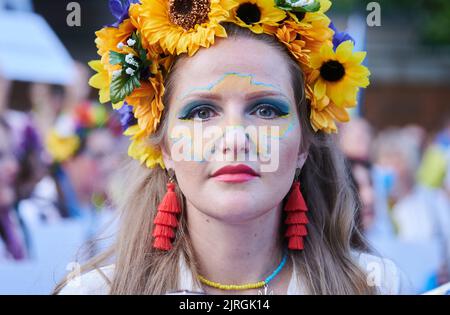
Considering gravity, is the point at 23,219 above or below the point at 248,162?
above

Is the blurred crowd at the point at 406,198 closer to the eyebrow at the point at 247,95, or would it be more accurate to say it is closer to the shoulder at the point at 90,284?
the eyebrow at the point at 247,95

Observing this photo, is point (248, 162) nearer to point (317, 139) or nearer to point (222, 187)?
point (222, 187)

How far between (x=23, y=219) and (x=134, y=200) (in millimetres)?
3158

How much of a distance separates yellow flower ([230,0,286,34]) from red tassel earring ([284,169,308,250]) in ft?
1.65

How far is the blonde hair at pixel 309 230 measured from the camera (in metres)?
2.29

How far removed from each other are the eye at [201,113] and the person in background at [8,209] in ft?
10.8

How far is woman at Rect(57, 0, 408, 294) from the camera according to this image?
216cm

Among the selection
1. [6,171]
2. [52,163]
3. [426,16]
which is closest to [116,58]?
[6,171]

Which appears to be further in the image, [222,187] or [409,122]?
[409,122]

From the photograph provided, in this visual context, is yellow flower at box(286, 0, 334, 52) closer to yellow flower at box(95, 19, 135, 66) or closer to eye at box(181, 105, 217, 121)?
eye at box(181, 105, 217, 121)

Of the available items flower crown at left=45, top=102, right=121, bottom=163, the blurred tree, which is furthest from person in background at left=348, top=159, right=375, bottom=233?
the blurred tree
